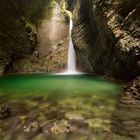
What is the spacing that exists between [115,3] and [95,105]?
24.7 feet

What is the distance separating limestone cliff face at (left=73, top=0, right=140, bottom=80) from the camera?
11.1 metres

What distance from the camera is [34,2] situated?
21.8 meters

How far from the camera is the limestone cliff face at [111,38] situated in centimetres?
1109

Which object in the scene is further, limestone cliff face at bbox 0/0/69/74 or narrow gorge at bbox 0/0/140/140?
limestone cliff face at bbox 0/0/69/74

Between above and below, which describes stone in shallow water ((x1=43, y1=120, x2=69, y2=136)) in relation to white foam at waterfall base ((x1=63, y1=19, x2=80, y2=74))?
below

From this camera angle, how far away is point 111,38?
13.8 meters

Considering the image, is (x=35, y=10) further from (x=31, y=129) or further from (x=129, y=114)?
(x=31, y=129)

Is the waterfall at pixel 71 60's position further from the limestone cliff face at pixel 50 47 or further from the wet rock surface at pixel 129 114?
the wet rock surface at pixel 129 114

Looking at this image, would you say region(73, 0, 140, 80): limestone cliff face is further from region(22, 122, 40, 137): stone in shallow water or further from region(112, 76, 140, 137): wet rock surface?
region(22, 122, 40, 137): stone in shallow water

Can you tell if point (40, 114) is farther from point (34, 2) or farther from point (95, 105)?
point (34, 2)

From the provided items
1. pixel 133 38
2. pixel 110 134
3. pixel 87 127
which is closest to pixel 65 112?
pixel 87 127

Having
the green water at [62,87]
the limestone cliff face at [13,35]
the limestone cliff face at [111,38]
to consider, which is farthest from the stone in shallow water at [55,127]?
the limestone cliff face at [13,35]

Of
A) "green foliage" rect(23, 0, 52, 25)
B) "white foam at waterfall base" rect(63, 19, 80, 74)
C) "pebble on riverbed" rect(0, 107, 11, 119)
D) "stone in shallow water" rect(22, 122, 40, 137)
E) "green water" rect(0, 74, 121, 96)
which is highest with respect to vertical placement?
"green foliage" rect(23, 0, 52, 25)

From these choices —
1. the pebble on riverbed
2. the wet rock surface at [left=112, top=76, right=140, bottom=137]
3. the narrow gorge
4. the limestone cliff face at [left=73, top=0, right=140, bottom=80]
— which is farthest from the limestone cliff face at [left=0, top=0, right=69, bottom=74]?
the pebble on riverbed
